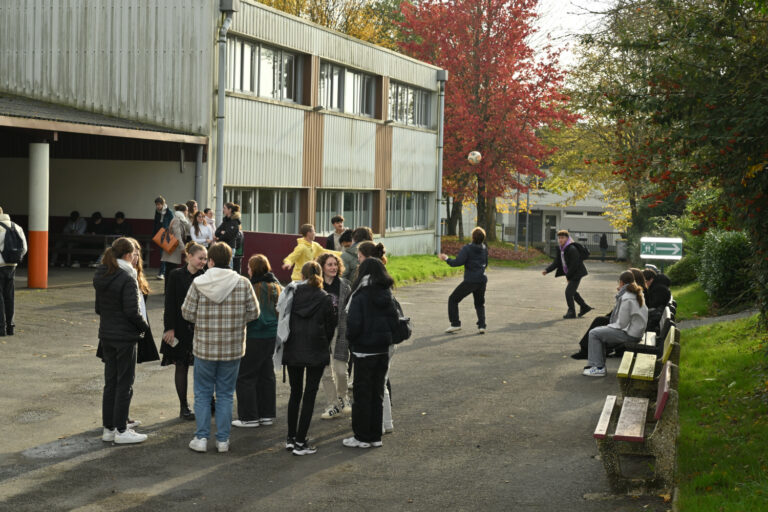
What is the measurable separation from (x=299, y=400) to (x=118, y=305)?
5.83ft

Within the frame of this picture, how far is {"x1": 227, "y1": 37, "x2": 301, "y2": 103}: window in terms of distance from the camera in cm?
2428

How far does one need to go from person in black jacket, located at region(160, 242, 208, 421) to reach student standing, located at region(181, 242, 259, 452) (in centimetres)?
51

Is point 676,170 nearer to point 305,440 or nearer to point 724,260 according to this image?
point 305,440

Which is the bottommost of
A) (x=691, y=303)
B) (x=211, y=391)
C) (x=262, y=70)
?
(x=691, y=303)

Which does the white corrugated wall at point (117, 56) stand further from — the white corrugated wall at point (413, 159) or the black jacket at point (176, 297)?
the black jacket at point (176, 297)

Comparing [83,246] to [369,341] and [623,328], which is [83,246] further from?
[369,341]

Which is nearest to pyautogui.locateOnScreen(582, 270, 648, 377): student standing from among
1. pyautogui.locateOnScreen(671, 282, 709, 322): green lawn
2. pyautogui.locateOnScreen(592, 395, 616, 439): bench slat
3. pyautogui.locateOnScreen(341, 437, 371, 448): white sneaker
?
pyautogui.locateOnScreen(592, 395, 616, 439): bench slat

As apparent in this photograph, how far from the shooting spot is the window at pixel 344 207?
97.3ft

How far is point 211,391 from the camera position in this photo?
28.6 ft

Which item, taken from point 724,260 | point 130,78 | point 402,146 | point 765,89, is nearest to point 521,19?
point 402,146

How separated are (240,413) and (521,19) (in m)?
39.0

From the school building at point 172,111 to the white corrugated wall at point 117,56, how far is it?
0.03 m

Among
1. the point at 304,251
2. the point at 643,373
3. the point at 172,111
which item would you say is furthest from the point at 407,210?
the point at 643,373

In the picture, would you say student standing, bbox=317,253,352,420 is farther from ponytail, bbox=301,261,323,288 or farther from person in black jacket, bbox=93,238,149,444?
person in black jacket, bbox=93,238,149,444
